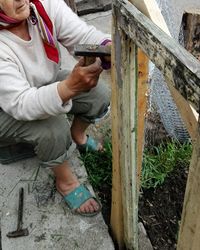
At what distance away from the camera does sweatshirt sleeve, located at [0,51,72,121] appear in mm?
1622

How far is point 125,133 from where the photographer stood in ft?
4.59

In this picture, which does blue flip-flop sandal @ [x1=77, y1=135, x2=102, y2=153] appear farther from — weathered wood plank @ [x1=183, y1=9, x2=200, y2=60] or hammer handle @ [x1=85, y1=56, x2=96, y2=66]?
hammer handle @ [x1=85, y1=56, x2=96, y2=66]

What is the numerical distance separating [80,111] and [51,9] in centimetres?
61

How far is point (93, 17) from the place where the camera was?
4.03 m

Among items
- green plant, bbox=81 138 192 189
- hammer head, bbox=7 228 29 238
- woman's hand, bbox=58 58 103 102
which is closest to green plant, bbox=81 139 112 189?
green plant, bbox=81 138 192 189

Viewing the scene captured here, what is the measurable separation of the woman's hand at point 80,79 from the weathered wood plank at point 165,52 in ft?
1.03

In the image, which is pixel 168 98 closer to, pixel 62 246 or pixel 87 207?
pixel 87 207

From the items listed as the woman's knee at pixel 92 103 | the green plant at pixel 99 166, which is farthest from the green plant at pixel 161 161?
the woman's knee at pixel 92 103

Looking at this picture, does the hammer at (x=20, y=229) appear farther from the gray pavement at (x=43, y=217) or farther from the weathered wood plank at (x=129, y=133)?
the weathered wood plank at (x=129, y=133)

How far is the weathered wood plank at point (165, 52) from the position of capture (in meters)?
0.83

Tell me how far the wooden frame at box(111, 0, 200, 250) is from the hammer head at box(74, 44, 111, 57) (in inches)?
4.3

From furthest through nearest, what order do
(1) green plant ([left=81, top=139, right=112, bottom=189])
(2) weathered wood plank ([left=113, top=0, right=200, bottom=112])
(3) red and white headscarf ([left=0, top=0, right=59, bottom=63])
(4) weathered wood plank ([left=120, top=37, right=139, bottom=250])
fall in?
(1) green plant ([left=81, top=139, right=112, bottom=189])
(3) red and white headscarf ([left=0, top=0, right=59, bottom=63])
(4) weathered wood plank ([left=120, top=37, right=139, bottom=250])
(2) weathered wood plank ([left=113, top=0, right=200, bottom=112])

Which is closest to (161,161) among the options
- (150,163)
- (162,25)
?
(150,163)

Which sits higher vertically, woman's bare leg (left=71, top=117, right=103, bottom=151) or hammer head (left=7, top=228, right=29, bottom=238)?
woman's bare leg (left=71, top=117, right=103, bottom=151)
